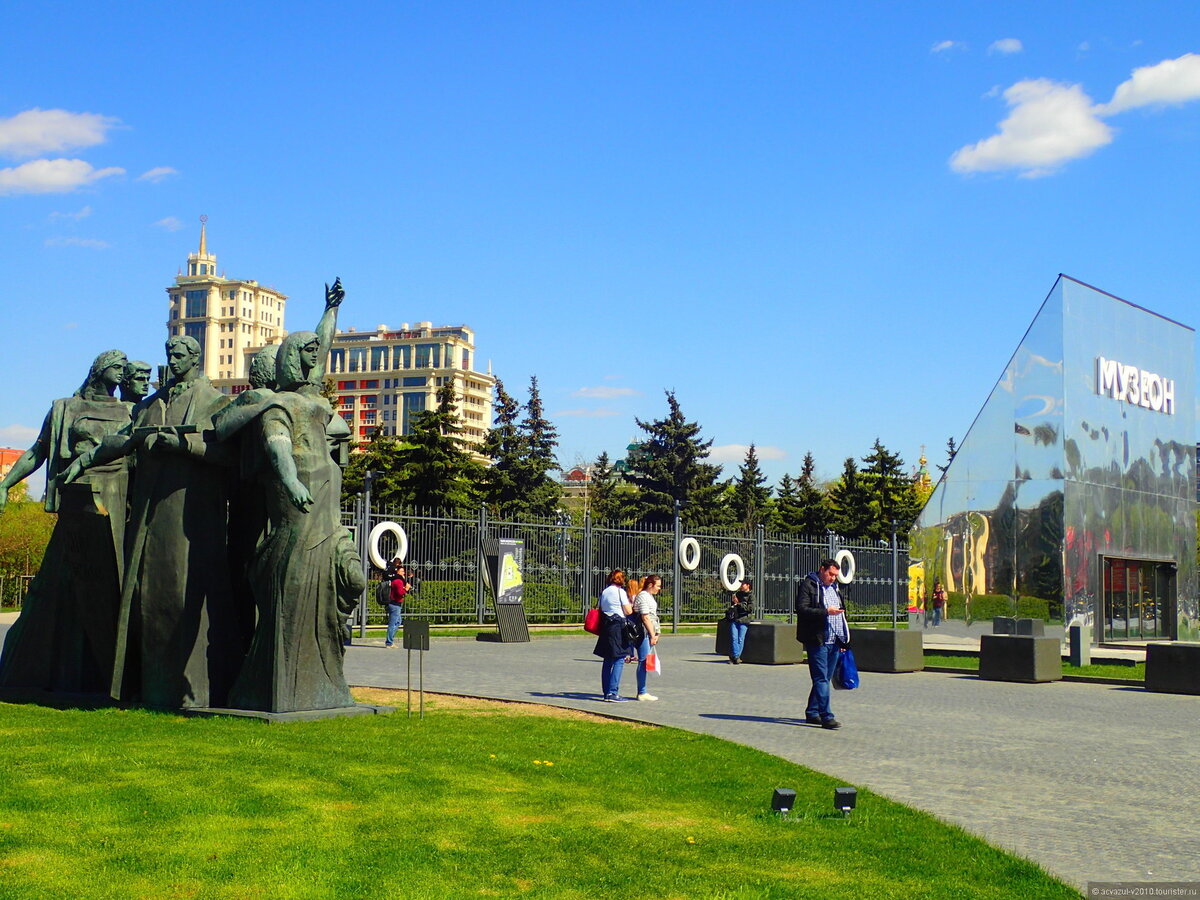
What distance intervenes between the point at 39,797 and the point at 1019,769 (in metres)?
6.99

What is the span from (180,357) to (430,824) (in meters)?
6.43

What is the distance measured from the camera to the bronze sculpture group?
10.3 m

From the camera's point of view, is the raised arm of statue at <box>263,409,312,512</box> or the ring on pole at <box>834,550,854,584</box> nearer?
the raised arm of statue at <box>263,409,312,512</box>

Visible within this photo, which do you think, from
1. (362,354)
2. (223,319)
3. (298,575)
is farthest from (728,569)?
(223,319)

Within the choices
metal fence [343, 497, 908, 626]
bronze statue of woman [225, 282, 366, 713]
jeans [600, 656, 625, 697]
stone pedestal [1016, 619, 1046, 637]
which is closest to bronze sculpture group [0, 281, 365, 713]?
bronze statue of woman [225, 282, 366, 713]

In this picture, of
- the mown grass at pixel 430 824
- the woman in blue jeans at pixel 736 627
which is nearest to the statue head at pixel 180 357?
the mown grass at pixel 430 824

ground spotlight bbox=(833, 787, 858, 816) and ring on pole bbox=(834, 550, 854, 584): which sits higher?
ring on pole bbox=(834, 550, 854, 584)

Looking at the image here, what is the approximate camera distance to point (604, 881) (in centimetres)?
571

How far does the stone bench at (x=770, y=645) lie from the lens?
2141cm

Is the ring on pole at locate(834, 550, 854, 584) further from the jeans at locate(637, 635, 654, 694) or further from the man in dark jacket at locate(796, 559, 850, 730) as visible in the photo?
the man in dark jacket at locate(796, 559, 850, 730)

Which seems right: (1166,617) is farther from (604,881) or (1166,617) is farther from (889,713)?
(604,881)

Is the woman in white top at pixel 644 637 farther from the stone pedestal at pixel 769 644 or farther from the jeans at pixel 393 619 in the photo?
the jeans at pixel 393 619

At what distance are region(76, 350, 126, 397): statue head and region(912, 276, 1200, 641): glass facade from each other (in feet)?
64.4

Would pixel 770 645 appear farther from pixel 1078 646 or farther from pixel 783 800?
pixel 783 800
